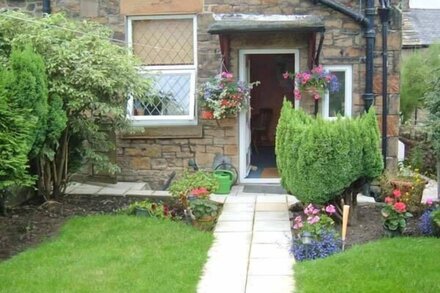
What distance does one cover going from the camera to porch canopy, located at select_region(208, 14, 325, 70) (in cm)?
796

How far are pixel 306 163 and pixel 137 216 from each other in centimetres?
201

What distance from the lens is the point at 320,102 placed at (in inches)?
336

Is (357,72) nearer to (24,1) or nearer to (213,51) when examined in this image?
(213,51)

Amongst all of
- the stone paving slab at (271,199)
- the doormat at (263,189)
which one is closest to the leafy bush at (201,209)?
the stone paving slab at (271,199)

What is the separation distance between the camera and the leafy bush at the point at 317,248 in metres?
5.16

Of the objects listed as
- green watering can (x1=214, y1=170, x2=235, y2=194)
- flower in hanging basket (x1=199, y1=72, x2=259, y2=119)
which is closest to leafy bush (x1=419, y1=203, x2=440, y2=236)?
green watering can (x1=214, y1=170, x2=235, y2=194)

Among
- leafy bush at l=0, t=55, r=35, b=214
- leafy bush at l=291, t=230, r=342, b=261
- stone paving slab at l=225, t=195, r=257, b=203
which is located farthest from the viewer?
stone paving slab at l=225, t=195, r=257, b=203

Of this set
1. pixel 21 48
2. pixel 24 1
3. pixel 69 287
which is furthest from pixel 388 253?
pixel 24 1

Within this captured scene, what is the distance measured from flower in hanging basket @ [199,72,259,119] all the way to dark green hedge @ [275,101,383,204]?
2.26 metres

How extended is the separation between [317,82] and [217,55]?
5.11ft

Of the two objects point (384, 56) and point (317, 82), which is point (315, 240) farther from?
point (384, 56)

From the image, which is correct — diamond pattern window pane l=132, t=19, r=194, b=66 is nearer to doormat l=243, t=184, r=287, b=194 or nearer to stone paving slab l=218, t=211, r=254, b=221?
doormat l=243, t=184, r=287, b=194

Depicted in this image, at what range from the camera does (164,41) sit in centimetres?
883

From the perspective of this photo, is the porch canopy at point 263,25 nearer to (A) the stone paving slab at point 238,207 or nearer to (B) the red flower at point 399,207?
(A) the stone paving slab at point 238,207
